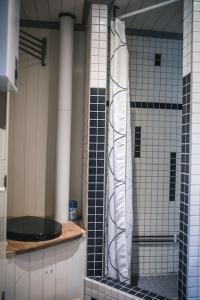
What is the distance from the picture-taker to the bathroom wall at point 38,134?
2.01 meters

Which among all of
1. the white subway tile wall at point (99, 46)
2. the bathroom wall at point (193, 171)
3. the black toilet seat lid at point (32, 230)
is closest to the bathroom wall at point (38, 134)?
the black toilet seat lid at point (32, 230)

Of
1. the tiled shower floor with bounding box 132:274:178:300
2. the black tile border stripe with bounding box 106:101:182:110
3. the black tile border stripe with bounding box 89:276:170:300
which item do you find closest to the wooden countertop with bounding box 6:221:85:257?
the black tile border stripe with bounding box 89:276:170:300

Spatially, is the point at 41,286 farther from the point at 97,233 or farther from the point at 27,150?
the point at 27,150

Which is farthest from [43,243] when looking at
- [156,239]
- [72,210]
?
[156,239]

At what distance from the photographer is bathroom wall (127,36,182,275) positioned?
2.15 meters

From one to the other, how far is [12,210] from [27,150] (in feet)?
1.61

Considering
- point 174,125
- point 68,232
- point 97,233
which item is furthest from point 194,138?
point 68,232

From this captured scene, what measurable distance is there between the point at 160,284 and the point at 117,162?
43.8 inches

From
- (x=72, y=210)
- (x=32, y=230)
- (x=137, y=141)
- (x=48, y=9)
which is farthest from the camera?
(x=137, y=141)

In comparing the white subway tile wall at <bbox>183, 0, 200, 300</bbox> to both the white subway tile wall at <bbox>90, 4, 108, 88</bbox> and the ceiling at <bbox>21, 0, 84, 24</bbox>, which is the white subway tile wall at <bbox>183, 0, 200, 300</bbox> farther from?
the ceiling at <bbox>21, 0, 84, 24</bbox>

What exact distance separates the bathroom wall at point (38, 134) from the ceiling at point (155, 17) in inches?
16.8

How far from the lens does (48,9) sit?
1.81m

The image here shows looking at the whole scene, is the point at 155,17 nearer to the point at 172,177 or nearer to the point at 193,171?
the point at 193,171

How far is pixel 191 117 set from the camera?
1502 mm
